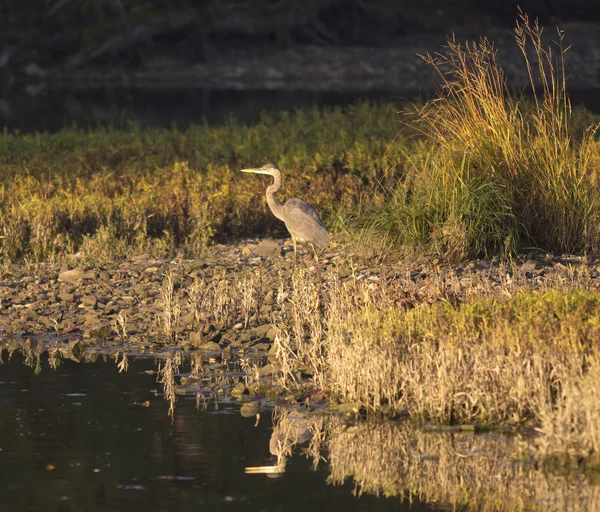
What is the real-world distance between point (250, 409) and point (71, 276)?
4865 mm

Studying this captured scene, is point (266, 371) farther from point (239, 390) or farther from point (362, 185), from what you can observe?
point (362, 185)

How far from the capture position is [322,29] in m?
72.1

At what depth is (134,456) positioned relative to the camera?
326 inches

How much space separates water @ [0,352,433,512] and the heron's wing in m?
3.89

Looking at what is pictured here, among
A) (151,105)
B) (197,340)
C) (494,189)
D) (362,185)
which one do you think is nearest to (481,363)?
(197,340)

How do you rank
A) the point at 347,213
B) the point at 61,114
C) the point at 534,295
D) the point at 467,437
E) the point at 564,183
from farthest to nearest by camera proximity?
the point at 61,114
the point at 347,213
the point at 564,183
the point at 534,295
the point at 467,437

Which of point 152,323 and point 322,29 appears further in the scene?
point 322,29

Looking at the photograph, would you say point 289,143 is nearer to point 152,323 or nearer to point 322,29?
point 152,323

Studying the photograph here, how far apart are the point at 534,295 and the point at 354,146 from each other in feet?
38.1

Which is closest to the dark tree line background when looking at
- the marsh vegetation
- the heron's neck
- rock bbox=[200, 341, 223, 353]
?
the marsh vegetation

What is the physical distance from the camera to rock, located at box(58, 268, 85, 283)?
541 inches

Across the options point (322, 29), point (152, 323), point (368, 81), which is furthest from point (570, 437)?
point (322, 29)

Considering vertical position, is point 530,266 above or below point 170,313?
above

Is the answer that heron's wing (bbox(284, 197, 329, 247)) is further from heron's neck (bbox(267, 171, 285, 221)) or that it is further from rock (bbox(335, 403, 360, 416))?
rock (bbox(335, 403, 360, 416))
